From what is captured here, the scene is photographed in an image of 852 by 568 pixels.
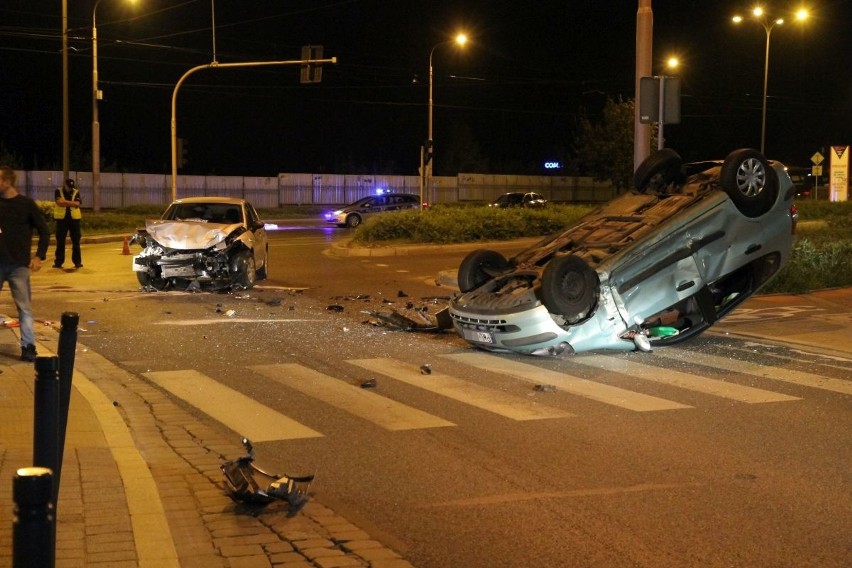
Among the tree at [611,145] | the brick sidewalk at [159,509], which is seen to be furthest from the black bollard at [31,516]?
the tree at [611,145]

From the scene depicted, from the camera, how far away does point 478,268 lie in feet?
41.2

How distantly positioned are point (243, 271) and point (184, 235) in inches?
47.3

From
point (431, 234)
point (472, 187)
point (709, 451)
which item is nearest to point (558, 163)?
point (472, 187)

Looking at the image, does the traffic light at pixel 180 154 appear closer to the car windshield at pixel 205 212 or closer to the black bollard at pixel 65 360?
the car windshield at pixel 205 212

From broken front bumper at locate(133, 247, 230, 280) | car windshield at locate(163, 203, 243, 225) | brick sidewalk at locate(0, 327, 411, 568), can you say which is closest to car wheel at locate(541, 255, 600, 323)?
brick sidewalk at locate(0, 327, 411, 568)

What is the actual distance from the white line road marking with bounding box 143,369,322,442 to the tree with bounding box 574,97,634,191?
180 feet

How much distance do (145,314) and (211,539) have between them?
1009 centimetres

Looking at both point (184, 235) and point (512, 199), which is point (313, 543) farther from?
point (512, 199)

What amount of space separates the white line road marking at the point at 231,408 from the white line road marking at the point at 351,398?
1.95ft

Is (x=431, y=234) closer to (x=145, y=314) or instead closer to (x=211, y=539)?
(x=145, y=314)

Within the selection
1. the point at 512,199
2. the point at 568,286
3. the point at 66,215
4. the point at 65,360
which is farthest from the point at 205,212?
the point at 512,199

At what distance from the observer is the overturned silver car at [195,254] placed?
1791cm

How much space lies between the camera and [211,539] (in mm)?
5688

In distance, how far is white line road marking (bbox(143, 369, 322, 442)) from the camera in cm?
834
